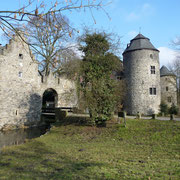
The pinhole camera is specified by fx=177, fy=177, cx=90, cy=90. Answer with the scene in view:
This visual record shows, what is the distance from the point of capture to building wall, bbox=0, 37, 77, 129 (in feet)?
57.6

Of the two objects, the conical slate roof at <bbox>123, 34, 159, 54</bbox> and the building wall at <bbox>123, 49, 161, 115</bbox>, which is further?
the conical slate roof at <bbox>123, 34, 159, 54</bbox>

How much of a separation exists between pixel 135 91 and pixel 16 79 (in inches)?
587

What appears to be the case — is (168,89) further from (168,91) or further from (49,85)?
(49,85)

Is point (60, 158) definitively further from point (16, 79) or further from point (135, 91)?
point (135, 91)

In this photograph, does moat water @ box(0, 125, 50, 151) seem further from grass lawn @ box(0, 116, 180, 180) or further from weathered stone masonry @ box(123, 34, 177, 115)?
weathered stone masonry @ box(123, 34, 177, 115)

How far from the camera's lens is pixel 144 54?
935 inches

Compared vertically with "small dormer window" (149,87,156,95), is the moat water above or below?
below

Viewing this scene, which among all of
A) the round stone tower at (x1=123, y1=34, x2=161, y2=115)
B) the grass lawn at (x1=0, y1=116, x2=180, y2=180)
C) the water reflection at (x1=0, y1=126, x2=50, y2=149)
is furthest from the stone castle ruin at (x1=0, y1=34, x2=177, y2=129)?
the grass lawn at (x1=0, y1=116, x2=180, y2=180)

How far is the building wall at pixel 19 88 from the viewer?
57.6ft

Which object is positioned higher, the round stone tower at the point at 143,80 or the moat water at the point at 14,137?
the round stone tower at the point at 143,80

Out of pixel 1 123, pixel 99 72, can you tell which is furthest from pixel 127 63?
pixel 1 123

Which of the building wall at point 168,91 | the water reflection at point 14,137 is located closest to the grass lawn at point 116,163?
the water reflection at point 14,137

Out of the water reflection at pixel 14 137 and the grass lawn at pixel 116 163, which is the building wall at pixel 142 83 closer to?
the water reflection at pixel 14 137

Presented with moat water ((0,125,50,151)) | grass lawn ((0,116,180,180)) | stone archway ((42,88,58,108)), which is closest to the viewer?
grass lawn ((0,116,180,180))
